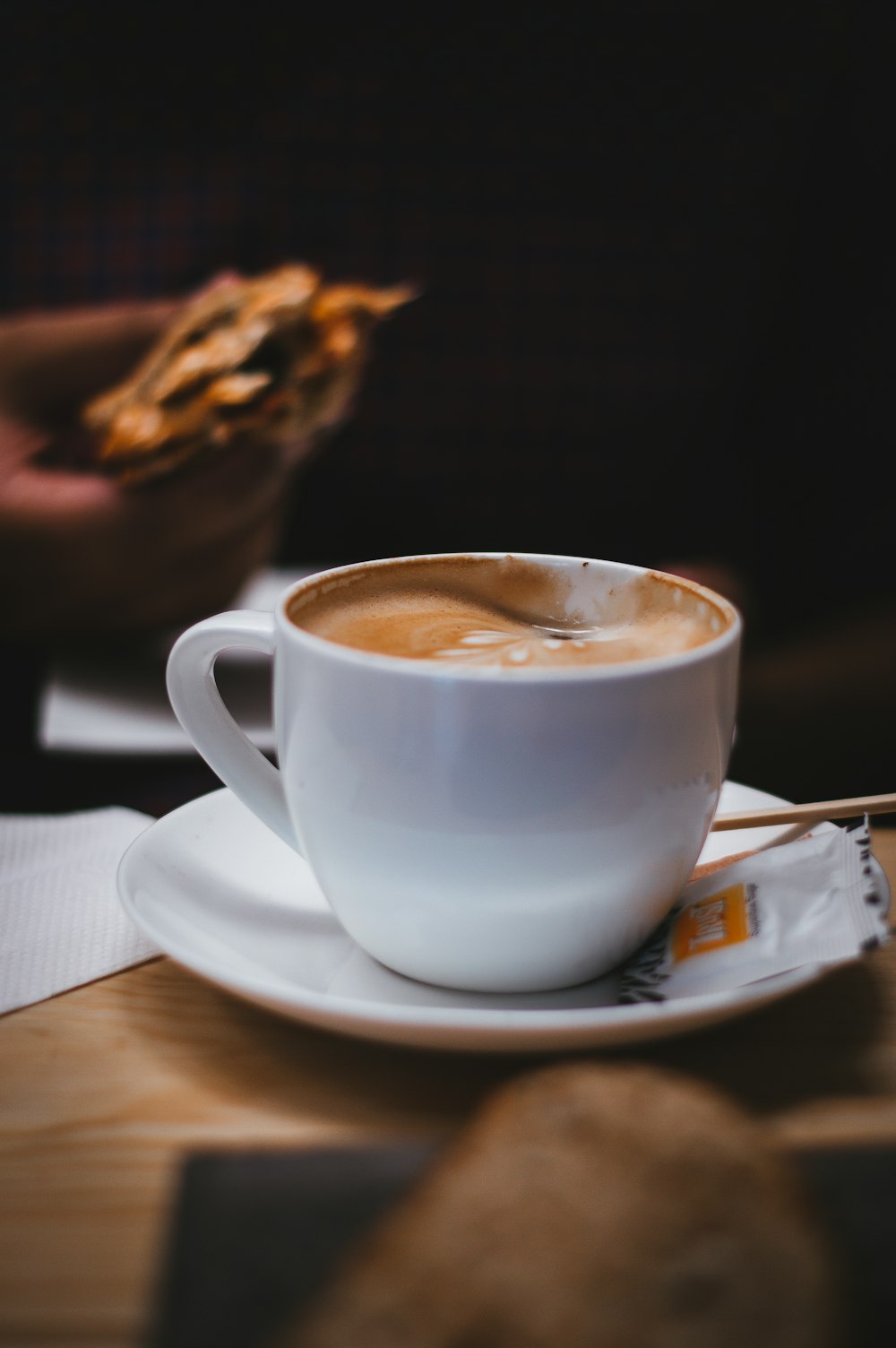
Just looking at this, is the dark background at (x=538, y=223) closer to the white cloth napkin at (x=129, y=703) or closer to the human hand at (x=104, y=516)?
the human hand at (x=104, y=516)

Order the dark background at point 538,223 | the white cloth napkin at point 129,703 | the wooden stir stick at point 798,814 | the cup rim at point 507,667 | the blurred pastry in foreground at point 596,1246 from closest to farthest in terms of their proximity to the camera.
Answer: the blurred pastry in foreground at point 596,1246 < the cup rim at point 507,667 < the wooden stir stick at point 798,814 < the white cloth napkin at point 129,703 < the dark background at point 538,223

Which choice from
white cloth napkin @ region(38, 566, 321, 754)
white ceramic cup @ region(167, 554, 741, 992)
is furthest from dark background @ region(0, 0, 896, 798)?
white ceramic cup @ region(167, 554, 741, 992)

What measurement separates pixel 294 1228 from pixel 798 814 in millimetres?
278

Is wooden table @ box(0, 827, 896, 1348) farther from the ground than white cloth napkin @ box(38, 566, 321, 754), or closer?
farther from the ground

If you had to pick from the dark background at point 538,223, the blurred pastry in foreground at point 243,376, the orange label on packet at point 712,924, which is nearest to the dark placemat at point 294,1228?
the orange label on packet at point 712,924

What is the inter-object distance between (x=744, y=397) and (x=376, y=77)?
620 millimetres

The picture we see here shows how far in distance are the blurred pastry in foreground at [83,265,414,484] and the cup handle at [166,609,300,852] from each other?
13.4 inches

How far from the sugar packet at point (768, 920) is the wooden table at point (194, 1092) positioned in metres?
0.02

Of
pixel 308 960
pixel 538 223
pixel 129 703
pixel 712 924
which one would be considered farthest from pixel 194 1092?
pixel 538 223

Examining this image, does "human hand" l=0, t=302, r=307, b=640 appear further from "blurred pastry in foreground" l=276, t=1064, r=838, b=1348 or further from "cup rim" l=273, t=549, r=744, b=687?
"blurred pastry in foreground" l=276, t=1064, r=838, b=1348

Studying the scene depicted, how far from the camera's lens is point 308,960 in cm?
41

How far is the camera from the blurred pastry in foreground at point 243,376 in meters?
0.73

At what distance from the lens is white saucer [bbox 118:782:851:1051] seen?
1.05ft

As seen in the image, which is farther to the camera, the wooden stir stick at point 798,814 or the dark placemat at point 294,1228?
the wooden stir stick at point 798,814
